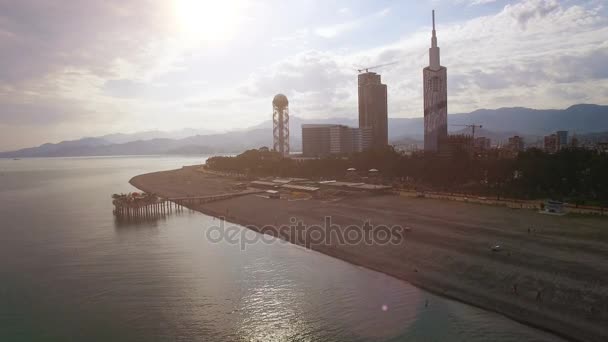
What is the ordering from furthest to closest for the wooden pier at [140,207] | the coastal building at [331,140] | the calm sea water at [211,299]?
→ the coastal building at [331,140], the wooden pier at [140,207], the calm sea water at [211,299]

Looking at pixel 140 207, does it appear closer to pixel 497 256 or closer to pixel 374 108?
pixel 497 256

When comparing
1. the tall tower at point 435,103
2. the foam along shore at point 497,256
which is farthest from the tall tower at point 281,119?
the foam along shore at point 497,256

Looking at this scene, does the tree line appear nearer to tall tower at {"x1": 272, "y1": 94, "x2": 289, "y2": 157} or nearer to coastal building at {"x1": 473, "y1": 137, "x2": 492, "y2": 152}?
coastal building at {"x1": 473, "y1": 137, "x2": 492, "y2": 152}

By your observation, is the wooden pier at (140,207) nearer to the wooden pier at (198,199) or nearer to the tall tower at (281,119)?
the wooden pier at (198,199)

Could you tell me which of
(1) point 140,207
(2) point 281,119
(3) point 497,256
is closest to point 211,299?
(3) point 497,256

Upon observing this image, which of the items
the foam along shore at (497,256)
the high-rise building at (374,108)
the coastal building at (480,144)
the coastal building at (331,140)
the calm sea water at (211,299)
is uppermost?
the high-rise building at (374,108)

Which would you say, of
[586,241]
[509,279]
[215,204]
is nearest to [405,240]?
[509,279]

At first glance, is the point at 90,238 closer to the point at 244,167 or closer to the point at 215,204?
the point at 215,204
